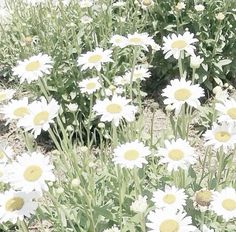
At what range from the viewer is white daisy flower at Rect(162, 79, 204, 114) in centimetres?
186

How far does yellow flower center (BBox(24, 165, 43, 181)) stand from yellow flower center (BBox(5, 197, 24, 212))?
95mm

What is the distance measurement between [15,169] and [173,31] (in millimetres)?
1822

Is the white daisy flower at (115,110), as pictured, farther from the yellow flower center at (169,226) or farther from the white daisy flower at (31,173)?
the yellow flower center at (169,226)

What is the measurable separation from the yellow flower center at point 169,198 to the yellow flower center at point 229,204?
0.53 ft

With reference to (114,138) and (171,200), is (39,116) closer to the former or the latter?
(114,138)

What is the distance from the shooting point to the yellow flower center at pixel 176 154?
1.78 metres

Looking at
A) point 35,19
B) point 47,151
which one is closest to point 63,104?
point 47,151

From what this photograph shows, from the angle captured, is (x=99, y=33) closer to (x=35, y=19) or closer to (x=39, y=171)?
(x=35, y=19)

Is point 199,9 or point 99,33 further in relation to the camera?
point 99,33

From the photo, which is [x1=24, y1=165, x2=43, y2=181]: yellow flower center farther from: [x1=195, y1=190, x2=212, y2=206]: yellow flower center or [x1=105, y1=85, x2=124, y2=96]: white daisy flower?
Result: [x1=105, y1=85, x2=124, y2=96]: white daisy flower

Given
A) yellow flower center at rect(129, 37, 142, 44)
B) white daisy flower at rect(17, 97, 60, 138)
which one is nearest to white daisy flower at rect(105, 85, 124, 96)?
yellow flower center at rect(129, 37, 142, 44)

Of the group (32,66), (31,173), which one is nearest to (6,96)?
(32,66)

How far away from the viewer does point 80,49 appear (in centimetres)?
309

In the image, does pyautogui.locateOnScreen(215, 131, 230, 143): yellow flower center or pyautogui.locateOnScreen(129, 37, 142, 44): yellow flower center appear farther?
pyautogui.locateOnScreen(129, 37, 142, 44): yellow flower center
